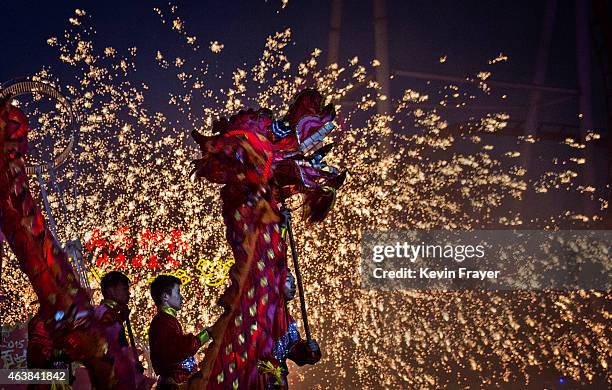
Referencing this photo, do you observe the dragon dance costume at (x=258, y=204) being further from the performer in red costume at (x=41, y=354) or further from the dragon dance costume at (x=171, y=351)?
the performer in red costume at (x=41, y=354)

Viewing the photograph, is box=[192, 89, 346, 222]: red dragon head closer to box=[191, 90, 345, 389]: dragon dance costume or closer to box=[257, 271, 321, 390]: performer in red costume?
box=[191, 90, 345, 389]: dragon dance costume

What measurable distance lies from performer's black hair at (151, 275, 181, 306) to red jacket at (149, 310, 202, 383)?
0.51ft

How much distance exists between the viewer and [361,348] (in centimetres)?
1127

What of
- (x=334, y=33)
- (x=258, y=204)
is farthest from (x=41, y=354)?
(x=334, y=33)

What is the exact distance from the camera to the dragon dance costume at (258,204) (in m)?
3.20

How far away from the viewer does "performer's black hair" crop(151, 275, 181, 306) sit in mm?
3678

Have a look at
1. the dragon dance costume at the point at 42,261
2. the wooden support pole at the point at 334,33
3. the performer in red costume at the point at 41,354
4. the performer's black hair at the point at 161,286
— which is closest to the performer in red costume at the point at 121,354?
the dragon dance costume at the point at 42,261

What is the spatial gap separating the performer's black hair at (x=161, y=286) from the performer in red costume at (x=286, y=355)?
24.7 inches

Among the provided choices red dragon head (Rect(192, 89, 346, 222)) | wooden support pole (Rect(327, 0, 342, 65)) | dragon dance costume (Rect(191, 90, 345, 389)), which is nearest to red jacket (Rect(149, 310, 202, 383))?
dragon dance costume (Rect(191, 90, 345, 389))

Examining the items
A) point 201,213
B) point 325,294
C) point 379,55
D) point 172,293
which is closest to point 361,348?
point 325,294

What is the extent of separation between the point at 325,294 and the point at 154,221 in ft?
10.6

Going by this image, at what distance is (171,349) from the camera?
349cm

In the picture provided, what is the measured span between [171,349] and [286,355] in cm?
56

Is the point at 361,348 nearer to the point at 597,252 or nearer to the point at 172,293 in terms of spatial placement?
the point at 597,252
